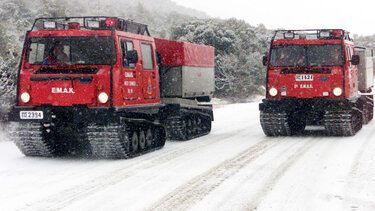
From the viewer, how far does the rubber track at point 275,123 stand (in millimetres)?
15305

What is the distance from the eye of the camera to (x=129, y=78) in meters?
11.6

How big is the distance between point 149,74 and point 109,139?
2.35 meters

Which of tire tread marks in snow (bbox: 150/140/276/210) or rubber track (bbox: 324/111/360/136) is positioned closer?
tire tread marks in snow (bbox: 150/140/276/210)

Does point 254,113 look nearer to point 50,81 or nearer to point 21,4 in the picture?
point 50,81

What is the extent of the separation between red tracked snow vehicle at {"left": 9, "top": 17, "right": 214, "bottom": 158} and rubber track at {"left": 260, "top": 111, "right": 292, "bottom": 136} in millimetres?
3860

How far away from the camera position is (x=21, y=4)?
44750 millimetres

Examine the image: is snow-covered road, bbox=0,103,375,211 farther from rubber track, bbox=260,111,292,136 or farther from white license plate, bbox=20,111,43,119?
rubber track, bbox=260,111,292,136

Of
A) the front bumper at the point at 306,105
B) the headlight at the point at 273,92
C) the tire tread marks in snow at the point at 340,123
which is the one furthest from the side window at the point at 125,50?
the tire tread marks in snow at the point at 340,123

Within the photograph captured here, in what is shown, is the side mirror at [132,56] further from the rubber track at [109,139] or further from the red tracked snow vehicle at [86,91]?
the rubber track at [109,139]

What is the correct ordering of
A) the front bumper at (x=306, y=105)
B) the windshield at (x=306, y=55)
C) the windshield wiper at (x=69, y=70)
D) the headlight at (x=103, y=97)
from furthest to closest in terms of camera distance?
the windshield at (x=306, y=55)
the front bumper at (x=306, y=105)
the windshield wiper at (x=69, y=70)
the headlight at (x=103, y=97)

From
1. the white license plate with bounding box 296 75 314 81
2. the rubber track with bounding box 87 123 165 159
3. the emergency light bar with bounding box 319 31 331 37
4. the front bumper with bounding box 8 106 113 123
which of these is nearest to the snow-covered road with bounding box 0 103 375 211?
the rubber track with bounding box 87 123 165 159

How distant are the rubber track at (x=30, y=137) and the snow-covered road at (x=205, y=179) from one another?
244 millimetres

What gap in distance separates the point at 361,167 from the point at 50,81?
19.4 ft

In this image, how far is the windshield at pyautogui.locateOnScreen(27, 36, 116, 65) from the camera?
1120 centimetres
